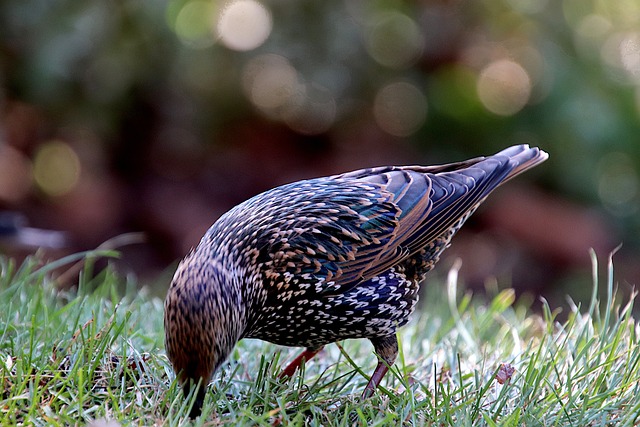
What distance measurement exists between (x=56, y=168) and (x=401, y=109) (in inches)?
137

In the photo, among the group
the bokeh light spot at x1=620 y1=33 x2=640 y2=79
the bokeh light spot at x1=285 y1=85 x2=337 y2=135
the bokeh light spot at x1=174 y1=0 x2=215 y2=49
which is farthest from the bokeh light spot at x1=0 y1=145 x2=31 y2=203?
the bokeh light spot at x1=620 y1=33 x2=640 y2=79

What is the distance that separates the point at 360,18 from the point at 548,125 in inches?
81.4

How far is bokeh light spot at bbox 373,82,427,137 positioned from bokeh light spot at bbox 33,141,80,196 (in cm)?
304

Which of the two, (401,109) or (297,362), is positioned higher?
(401,109)

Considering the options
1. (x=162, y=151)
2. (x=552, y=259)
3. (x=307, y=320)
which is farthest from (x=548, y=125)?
(x=307, y=320)

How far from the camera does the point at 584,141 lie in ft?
26.3

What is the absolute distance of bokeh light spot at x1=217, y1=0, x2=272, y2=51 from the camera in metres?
7.56

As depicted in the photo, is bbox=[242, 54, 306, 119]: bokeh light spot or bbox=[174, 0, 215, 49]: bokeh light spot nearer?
bbox=[174, 0, 215, 49]: bokeh light spot

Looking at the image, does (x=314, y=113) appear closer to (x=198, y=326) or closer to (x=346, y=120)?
(x=346, y=120)

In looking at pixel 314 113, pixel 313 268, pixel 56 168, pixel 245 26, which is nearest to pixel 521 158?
pixel 313 268

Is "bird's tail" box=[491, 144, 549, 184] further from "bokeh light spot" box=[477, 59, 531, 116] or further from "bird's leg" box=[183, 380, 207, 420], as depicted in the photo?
"bokeh light spot" box=[477, 59, 531, 116]

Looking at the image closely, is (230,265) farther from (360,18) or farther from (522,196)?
(522,196)

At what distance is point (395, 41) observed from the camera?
27.8 feet

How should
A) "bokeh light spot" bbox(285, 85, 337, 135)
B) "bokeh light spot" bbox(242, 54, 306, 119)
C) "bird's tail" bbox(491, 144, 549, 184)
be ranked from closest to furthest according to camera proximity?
"bird's tail" bbox(491, 144, 549, 184) < "bokeh light spot" bbox(242, 54, 306, 119) < "bokeh light spot" bbox(285, 85, 337, 135)
